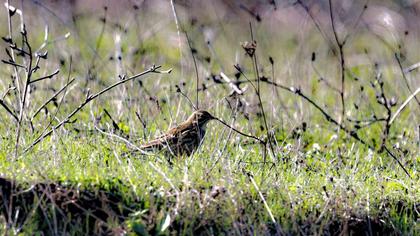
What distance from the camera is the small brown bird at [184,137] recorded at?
7215 mm

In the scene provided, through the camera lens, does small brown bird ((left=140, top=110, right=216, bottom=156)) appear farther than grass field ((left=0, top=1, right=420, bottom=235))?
Yes

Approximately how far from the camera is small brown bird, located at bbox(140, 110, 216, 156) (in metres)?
7.21

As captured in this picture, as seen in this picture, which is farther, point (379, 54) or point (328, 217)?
point (379, 54)

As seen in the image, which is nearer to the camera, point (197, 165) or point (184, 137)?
point (197, 165)

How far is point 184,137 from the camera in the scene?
24.1 feet

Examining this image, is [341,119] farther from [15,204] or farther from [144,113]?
[15,204]

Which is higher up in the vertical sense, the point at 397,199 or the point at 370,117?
the point at 370,117

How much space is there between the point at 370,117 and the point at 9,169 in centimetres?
452

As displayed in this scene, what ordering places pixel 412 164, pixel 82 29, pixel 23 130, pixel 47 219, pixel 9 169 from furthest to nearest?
pixel 82 29 → pixel 412 164 → pixel 23 130 → pixel 9 169 → pixel 47 219

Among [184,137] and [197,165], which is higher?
[184,137]

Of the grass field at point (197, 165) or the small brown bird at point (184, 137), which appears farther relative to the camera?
the small brown bird at point (184, 137)

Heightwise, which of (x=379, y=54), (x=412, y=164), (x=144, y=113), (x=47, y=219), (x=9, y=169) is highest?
(x=379, y=54)

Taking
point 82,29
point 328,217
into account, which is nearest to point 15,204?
point 328,217

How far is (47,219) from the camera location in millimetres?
5770
